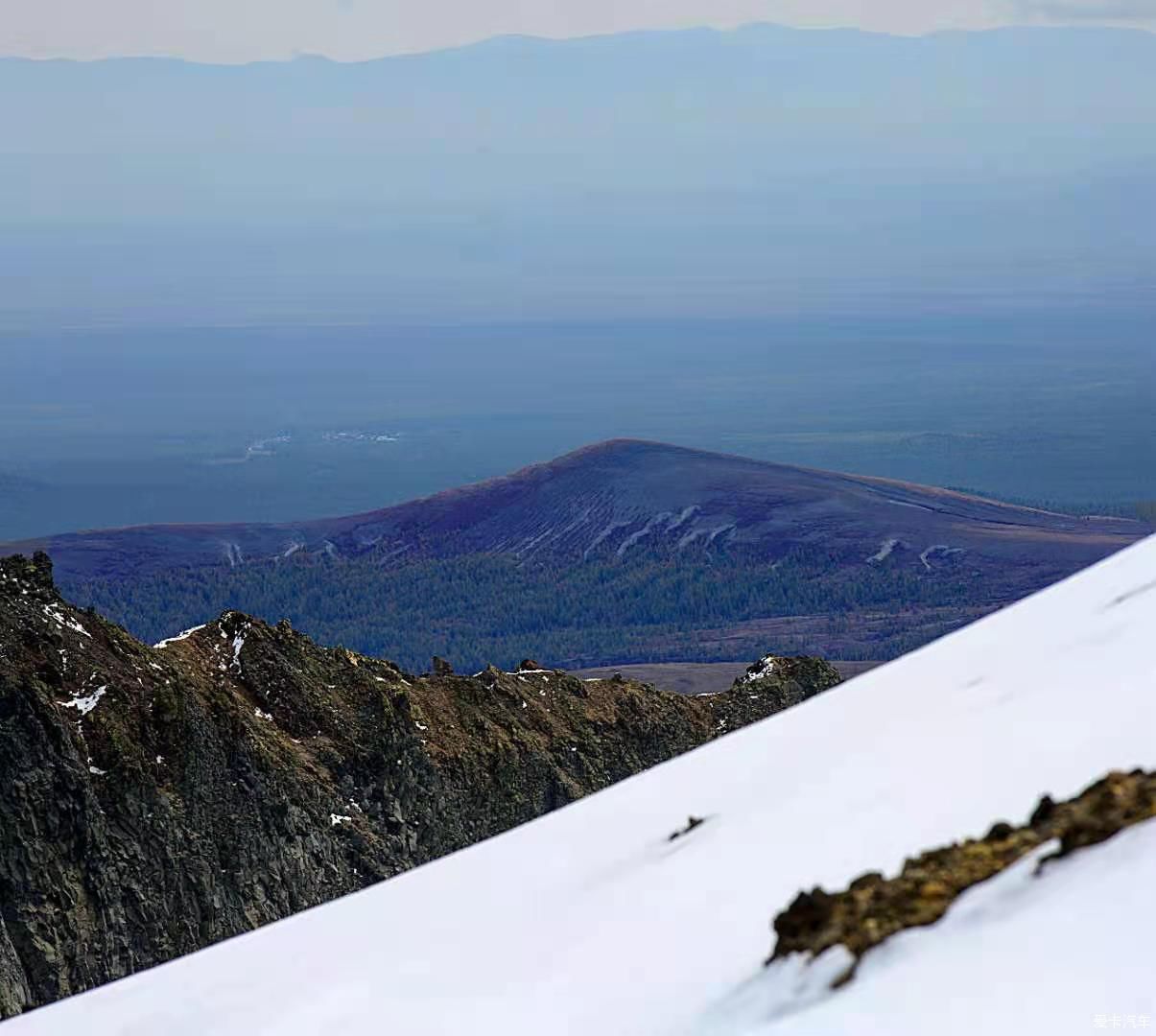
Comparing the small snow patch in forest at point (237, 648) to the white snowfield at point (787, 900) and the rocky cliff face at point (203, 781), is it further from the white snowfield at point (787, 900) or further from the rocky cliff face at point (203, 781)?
the white snowfield at point (787, 900)

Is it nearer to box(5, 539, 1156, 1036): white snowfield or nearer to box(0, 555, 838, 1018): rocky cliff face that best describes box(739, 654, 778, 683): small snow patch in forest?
box(0, 555, 838, 1018): rocky cliff face

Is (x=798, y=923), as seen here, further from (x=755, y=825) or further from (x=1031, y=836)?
(x=755, y=825)

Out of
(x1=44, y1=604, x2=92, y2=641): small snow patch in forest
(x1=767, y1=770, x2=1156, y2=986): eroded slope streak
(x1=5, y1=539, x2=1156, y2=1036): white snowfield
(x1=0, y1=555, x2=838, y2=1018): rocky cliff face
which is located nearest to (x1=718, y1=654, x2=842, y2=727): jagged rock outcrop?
Answer: (x1=0, y1=555, x2=838, y2=1018): rocky cliff face

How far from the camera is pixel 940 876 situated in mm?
9508

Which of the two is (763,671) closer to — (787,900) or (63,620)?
(63,620)

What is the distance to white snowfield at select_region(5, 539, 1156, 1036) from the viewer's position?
8.33 m

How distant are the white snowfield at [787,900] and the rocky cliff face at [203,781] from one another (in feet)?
83.9

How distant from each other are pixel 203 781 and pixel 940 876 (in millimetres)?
39489

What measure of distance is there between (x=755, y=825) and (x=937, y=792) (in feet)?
5.51

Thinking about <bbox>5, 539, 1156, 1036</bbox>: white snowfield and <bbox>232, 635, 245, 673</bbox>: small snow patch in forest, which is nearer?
<bbox>5, 539, 1156, 1036</bbox>: white snowfield

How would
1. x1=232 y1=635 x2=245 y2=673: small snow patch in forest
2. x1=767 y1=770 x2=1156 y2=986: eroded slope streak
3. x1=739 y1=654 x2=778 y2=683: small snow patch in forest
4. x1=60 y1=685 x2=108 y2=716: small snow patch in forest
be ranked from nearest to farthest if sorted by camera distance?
x1=767 y1=770 x2=1156 y2=986: eroded slope streak, x1=60 y1=685 x2=108 y2=716: small snow patch in forest, x1=232 y1=635 x2=245 y2=673: small snow patch in forest, x1=739 y1=654 x2=778 y2=683: small snow patch in forest

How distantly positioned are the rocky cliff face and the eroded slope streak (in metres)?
31.8

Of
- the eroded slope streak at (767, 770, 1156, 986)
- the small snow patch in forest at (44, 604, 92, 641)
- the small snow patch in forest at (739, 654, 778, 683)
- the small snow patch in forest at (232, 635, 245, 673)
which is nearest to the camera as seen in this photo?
the eroded slope streak at (767, 770, 1156, 986)

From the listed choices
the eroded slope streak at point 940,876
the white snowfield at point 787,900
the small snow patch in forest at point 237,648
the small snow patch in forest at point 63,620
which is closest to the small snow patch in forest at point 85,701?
the small snow patch in forest at point 63,620
